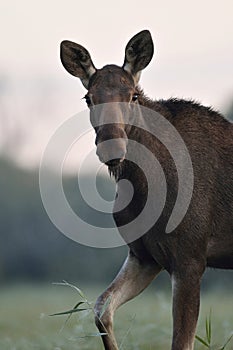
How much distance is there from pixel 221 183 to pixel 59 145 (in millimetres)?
1799

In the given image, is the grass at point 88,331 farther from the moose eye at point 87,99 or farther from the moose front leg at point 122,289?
the moose eye at point 87,99

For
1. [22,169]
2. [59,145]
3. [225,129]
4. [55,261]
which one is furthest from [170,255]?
[22,169]

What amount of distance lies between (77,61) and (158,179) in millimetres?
1256

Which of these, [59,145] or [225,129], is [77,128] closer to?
[59,145]

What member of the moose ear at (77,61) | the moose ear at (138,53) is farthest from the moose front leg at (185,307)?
the moose ear at (77,61)

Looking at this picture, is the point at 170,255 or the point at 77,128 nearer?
the point at 170,255

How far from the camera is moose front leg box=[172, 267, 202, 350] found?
961cm

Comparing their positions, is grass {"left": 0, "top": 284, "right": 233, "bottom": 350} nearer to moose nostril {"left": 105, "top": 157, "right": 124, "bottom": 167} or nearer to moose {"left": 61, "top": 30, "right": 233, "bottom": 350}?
moose {"left": 61, "top": 30, "right": 233, "bottom": 350}

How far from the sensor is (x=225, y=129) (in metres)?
10.3

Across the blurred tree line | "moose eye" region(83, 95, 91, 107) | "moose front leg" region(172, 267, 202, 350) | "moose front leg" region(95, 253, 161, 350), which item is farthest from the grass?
the blurred tree line

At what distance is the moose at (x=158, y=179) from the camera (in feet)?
31.6

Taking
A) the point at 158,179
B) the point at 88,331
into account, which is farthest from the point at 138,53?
the point at 88,331

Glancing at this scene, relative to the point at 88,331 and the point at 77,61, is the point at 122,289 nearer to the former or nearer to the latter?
the point at 77,61

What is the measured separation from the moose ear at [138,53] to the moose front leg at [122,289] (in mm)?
1513
